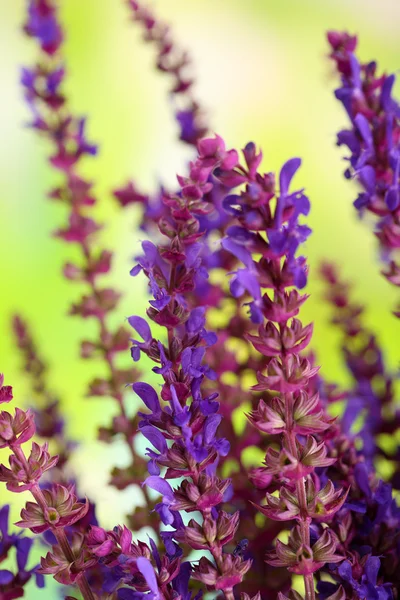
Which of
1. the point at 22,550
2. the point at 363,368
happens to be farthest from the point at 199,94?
the point at 22,550

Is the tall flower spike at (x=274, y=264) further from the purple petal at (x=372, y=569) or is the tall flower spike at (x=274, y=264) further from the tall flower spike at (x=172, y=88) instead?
the tall flower spike at (x=172, y=88)

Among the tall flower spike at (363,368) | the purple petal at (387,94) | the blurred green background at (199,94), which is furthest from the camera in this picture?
the blurred green background at (199,94)

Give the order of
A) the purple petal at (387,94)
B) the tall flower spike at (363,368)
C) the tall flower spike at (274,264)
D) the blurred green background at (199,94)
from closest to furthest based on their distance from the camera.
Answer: the tall flower spike at (274,264), the purple petal at (387,94), the tall flower spike at (363,368), the blurred green background at (199,94)

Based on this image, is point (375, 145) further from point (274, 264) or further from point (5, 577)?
point (5, 577)

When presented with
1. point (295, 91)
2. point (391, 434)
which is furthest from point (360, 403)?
point (295, 91)

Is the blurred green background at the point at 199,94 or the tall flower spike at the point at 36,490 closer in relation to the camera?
the tall flower spike at the point at 36,490

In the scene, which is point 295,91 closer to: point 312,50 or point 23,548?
point 312,50

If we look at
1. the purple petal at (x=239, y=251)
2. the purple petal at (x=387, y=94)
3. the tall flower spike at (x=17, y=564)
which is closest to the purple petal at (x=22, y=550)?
the tall flower spike at (x=17, y=564)

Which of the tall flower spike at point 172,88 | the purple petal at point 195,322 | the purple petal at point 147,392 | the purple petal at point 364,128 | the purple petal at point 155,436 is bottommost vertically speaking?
the purple petal at point 155,436

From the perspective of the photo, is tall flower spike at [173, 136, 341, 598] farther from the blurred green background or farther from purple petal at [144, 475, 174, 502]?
the blurred green background
